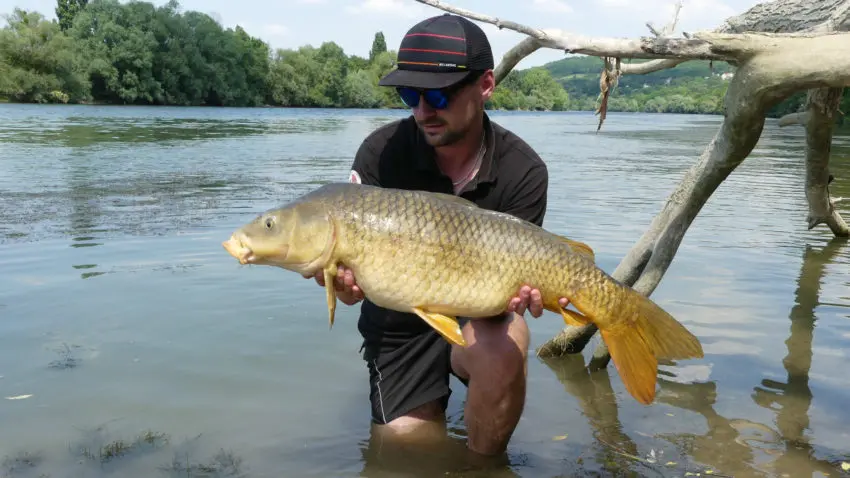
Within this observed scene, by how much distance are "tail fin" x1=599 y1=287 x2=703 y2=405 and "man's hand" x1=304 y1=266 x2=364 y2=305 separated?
108 centimetres

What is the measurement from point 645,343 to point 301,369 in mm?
2310

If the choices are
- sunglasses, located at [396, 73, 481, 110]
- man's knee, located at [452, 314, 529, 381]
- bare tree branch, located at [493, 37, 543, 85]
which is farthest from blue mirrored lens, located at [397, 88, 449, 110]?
bare tree branch, located at [493, 37, 543, 85]

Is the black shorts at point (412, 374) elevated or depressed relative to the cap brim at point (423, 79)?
depressed

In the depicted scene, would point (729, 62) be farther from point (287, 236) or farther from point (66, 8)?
point (66, 8)

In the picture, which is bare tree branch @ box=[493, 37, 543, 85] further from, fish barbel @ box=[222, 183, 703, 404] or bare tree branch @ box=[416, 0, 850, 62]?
fish barbel @ box=[222, 183, 703, 404]

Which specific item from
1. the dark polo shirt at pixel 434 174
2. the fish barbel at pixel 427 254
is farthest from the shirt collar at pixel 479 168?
the fish barbel at pixel 427 254

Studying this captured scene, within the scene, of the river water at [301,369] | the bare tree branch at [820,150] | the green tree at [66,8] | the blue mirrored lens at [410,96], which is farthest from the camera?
the green tree at [66,8]

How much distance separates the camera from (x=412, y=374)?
154 inches

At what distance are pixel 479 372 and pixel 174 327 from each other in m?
2.71

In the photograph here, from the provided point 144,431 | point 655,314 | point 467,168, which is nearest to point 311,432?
point 144,431

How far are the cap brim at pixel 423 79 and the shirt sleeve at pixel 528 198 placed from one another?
0.63m

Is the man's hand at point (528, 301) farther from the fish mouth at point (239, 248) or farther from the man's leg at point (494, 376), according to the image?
the fish mouth at point (239, 248)

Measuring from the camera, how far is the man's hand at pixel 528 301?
3185mm

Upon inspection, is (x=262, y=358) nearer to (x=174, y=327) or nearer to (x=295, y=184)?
(x=174, y=327)
